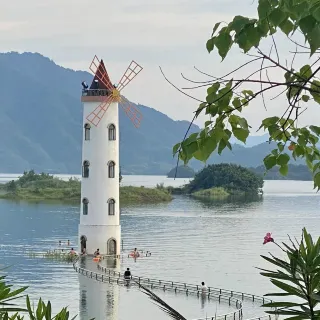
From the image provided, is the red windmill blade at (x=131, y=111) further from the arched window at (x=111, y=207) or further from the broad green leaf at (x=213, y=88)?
the broad green leaf at (x=213, y=88)

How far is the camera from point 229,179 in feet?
273

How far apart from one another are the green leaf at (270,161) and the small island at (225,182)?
3026 inches

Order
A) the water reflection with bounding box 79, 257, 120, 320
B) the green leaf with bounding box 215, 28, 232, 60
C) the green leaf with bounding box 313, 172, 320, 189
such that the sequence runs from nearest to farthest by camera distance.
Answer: the green leaf with bounding box 215, 28, 232, 60
the green leaf with bounding box 313, 172, 320, 189
the water reflection with bounding box 79, 257, 120, 320

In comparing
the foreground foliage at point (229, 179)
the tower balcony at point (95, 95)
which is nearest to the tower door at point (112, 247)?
the tower balcony at point (95, 95)

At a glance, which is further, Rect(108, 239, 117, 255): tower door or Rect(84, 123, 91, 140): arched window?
Rect(84, 123, 91, 140): arched window

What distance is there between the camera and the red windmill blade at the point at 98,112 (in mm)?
28547

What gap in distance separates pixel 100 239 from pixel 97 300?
795 centimetres

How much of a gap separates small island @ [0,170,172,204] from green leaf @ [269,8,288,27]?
68482 millimetres

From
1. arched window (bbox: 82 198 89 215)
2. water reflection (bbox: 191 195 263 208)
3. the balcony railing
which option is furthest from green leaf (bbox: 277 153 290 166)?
water reflection (bbox: 191 195 263 208)

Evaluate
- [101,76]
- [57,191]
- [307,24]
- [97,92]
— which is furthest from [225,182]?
[307,24]

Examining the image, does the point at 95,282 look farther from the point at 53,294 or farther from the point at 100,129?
the point at 100,129

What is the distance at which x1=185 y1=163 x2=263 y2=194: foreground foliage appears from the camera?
82.7m

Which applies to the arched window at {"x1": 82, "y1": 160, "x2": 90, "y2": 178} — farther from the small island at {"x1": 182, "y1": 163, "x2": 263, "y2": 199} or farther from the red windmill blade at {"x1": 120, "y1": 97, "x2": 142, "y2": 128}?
the small island at {"x1": 182, "y1": 163, "x2": 263, "y2": 199}

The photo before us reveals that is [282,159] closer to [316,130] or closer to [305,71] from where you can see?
[316,130]
